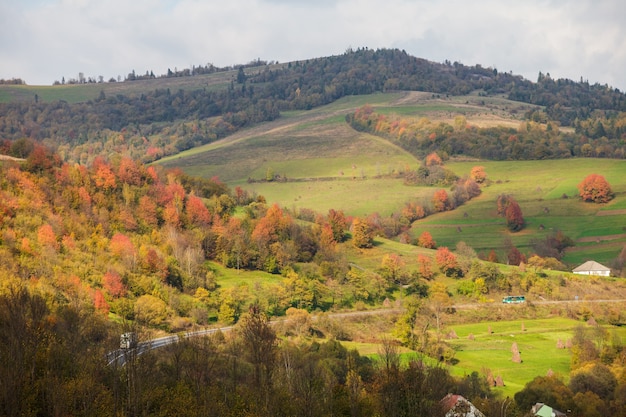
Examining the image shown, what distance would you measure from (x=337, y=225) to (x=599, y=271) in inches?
1767

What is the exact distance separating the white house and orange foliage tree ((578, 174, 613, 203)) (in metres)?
32.6

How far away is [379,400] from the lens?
51750 millimetres

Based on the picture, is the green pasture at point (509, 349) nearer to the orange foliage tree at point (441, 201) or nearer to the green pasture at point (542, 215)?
the green pasture at point (542, 215)

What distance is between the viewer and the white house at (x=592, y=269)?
403ft

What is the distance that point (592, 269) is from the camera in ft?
406

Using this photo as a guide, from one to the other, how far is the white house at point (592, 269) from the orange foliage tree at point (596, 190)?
3260 cm

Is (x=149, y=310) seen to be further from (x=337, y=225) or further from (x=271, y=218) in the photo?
(x=337, y=225)

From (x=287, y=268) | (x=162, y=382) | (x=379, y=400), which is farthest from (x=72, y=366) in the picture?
(x=287, y=268)

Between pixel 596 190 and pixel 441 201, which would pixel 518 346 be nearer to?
pixel 441 201

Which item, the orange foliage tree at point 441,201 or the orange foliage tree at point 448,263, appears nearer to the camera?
the orange foliage tree at point 448,263

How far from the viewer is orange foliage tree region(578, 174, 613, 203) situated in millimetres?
154125

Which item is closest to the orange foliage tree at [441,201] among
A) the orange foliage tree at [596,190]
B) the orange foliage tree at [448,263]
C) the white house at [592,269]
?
the orange foliage tree at [596,190]

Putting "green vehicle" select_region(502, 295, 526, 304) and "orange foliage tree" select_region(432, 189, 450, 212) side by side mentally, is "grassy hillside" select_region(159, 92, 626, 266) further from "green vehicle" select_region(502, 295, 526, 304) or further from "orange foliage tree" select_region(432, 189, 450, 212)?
"green vehicle" select_region(502, 295, 526, 304)

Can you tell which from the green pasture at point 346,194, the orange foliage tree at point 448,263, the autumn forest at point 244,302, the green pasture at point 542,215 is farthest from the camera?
the green pasture at point 346,194
